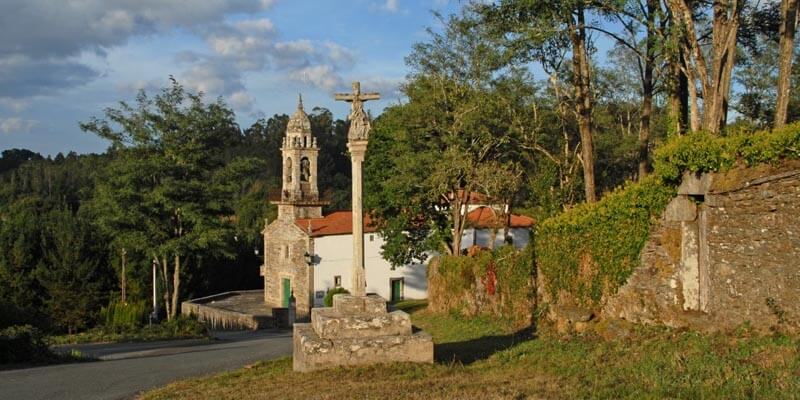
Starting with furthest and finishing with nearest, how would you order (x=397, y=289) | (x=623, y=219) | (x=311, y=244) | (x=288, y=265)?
(x=397, y=289) → (x=288, y=265) → (x=311, y=244) → (x=623, y=219)

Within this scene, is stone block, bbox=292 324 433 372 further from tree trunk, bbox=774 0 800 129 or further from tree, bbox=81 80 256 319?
tree, bbox=81 80 256 319

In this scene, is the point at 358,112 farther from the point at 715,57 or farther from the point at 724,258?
the point at 715,57

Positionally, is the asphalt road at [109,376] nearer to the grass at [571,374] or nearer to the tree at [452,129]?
the grass at [571,374]

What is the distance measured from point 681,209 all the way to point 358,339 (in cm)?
597

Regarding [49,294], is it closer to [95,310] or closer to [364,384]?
[95,310]

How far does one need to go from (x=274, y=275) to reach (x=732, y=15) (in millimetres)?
34135

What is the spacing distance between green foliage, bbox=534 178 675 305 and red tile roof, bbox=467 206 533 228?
13359mm

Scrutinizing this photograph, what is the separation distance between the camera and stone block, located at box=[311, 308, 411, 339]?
11.1 m

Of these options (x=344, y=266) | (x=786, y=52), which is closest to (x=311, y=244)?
(x=344, y=266)

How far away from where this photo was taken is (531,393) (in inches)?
318

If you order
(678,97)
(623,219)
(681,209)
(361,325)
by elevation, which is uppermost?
(678,97)

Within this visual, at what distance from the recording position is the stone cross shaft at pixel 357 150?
12.5 m

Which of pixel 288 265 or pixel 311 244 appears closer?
pixel 311 244

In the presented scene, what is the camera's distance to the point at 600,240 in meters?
14.6
